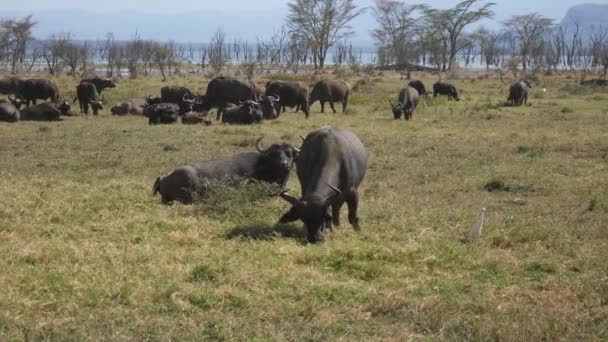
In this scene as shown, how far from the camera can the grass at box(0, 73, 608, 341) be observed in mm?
5301

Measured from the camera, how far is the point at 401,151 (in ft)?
49.2

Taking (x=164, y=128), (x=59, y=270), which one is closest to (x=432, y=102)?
(x=164, y=128)

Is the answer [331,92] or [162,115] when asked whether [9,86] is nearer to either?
[162,115]

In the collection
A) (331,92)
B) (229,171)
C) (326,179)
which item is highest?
(331,92)

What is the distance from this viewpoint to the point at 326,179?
7934mm

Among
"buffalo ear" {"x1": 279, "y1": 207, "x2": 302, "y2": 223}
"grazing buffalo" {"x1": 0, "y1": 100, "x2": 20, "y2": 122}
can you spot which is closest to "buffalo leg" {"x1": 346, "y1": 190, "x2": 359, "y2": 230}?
"buffalo ear" {"x1": 279, "y1": 207, "x2": 302, "y2": 223}

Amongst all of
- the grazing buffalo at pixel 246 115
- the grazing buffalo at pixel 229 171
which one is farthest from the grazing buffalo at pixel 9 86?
the grazing buffalo at pixel 229 171

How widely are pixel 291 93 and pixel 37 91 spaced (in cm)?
886

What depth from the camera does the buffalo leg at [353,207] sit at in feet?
27.4

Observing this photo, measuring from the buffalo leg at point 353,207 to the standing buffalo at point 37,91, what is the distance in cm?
1961

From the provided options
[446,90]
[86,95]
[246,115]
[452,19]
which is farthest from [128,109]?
[452,19]

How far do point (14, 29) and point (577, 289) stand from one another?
53443 millimetres

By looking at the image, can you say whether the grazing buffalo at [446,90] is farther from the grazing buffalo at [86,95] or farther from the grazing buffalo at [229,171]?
the grazing buffalo at [229,171]

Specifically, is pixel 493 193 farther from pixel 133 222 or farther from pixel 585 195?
pixel 133 222
